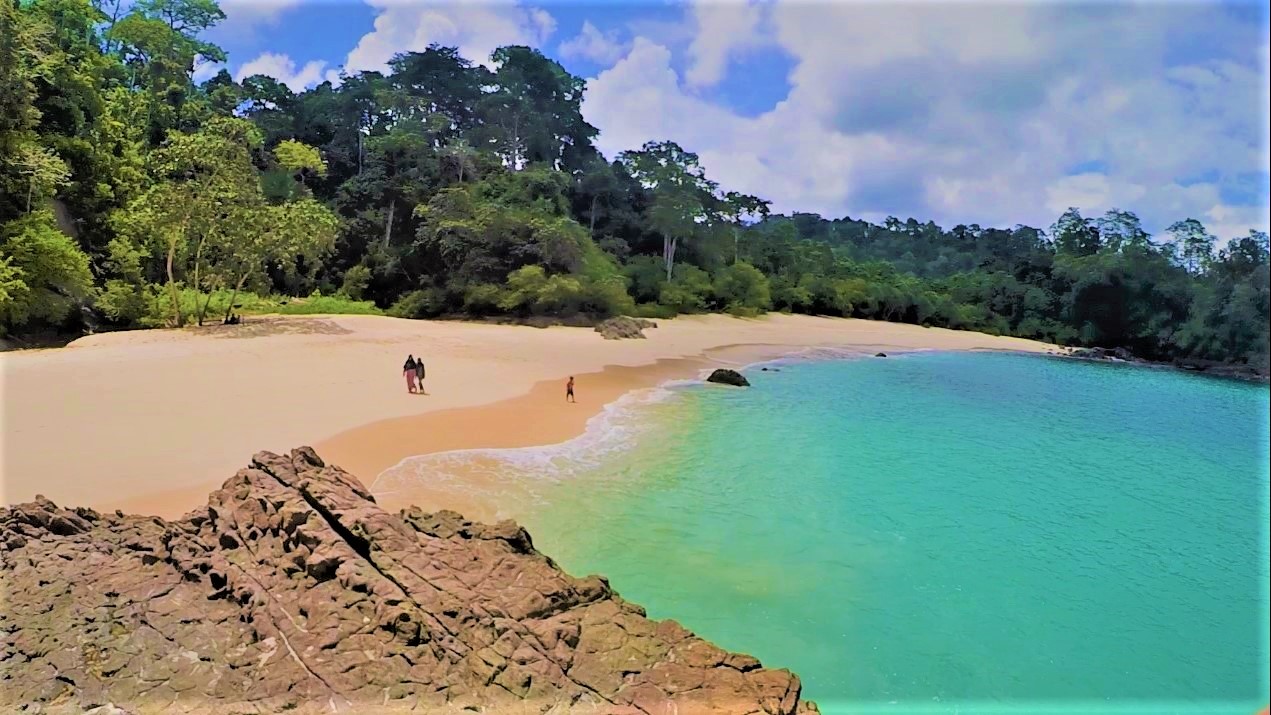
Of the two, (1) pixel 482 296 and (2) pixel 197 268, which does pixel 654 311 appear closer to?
(1) pixel 482 296

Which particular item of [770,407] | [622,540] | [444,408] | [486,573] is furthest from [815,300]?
[486,573]

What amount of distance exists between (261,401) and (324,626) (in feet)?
21.7

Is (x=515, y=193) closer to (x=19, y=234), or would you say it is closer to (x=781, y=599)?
(x=19, y=234)

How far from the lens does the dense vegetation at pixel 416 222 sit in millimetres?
12773

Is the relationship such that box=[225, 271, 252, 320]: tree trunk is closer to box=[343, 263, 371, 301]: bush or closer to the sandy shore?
the sandy shore

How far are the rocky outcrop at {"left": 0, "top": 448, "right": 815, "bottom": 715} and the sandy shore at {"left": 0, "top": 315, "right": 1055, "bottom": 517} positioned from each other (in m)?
1.75

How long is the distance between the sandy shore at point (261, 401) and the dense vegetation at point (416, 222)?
2.58 metres

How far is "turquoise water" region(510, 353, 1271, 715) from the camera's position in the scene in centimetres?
444

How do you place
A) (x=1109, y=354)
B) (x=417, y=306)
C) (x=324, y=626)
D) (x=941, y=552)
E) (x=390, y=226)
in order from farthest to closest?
1. (x=1109, y=354)
2. (x=390, y=226)
3. (x=417, y=306)
4. (x=941, y=552)
5. (x=324, y=626)

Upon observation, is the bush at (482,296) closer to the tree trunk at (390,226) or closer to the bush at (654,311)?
the tree trunk at (390,226)

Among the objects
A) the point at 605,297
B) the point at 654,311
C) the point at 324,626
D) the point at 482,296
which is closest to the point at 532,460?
the point at 324,626

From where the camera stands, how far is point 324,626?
3098mm

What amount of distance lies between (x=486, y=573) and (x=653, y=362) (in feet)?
45.8

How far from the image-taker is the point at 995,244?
41.2 metres
